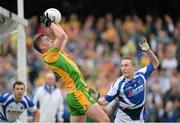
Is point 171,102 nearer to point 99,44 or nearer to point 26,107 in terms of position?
point 99,44

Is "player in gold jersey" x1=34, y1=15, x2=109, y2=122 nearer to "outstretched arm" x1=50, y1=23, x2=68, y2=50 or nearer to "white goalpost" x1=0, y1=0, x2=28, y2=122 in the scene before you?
"outstretched arm" x1=50, y1=23, x2=68, y2=50

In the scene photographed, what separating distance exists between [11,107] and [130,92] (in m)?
2.26

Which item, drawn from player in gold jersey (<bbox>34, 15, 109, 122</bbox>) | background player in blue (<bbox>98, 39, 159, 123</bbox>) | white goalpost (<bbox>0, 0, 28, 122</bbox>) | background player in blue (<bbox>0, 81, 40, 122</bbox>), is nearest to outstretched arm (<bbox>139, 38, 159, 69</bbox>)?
background player in blue (<bbox>98, 39, 159, 123</bbox>)

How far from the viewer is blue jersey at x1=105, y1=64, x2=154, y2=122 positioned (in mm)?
13695

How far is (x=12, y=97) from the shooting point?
14.5m

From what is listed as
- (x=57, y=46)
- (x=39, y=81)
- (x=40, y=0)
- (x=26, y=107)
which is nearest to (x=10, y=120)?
(x=26, y=107)

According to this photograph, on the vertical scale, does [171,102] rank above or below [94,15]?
below

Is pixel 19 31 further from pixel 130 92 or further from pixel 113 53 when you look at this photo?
pixel 113 53

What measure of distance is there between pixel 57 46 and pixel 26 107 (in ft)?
7.47

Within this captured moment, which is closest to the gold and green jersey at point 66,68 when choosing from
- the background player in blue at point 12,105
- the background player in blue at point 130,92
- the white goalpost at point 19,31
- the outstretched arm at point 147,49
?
the background player in blue at point 130,92

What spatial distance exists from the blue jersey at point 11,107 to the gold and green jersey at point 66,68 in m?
1.89

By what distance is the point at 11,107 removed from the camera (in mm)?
14430

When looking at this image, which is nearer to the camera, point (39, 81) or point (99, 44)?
point (39, 81)

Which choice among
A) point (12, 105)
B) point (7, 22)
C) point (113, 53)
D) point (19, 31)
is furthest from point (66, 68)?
point (113, 53)
